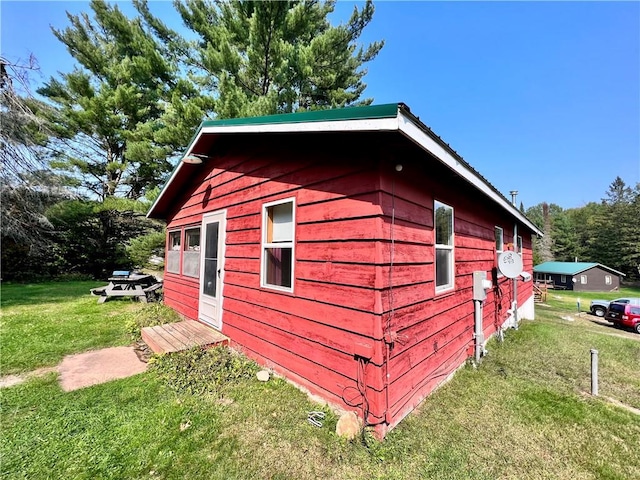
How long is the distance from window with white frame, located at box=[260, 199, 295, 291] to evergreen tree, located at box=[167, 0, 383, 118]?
772 cm

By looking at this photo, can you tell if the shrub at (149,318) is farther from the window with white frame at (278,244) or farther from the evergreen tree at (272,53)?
the evergreen tree at (272,53)

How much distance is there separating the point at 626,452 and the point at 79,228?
20773 mm

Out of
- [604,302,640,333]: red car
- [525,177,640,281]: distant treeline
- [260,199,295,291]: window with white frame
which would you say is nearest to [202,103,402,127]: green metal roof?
[260,199,295,291]: window with white frame


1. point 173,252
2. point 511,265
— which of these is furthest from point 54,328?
point 511,265

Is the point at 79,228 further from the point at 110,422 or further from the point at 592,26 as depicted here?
the point at 592,26

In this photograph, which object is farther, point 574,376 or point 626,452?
point 574,376

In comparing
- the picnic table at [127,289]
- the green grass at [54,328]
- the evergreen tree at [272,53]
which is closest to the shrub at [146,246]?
the picnic table at [127,289]

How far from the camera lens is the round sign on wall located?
17.2 feet

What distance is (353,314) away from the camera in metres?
2.72

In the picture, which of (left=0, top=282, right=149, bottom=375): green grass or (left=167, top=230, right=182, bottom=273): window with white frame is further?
(left=167, top=230, right=182, bottom=273): window with white frame

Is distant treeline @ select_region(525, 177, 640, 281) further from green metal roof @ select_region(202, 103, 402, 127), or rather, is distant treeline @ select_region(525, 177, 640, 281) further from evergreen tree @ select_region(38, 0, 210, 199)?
green metal roof @ select_region(202, 103, 402, 127)

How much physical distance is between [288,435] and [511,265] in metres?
5.04

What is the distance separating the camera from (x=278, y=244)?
378 cm

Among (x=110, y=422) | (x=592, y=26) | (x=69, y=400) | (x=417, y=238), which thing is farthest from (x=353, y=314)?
(x=592, y=26)
